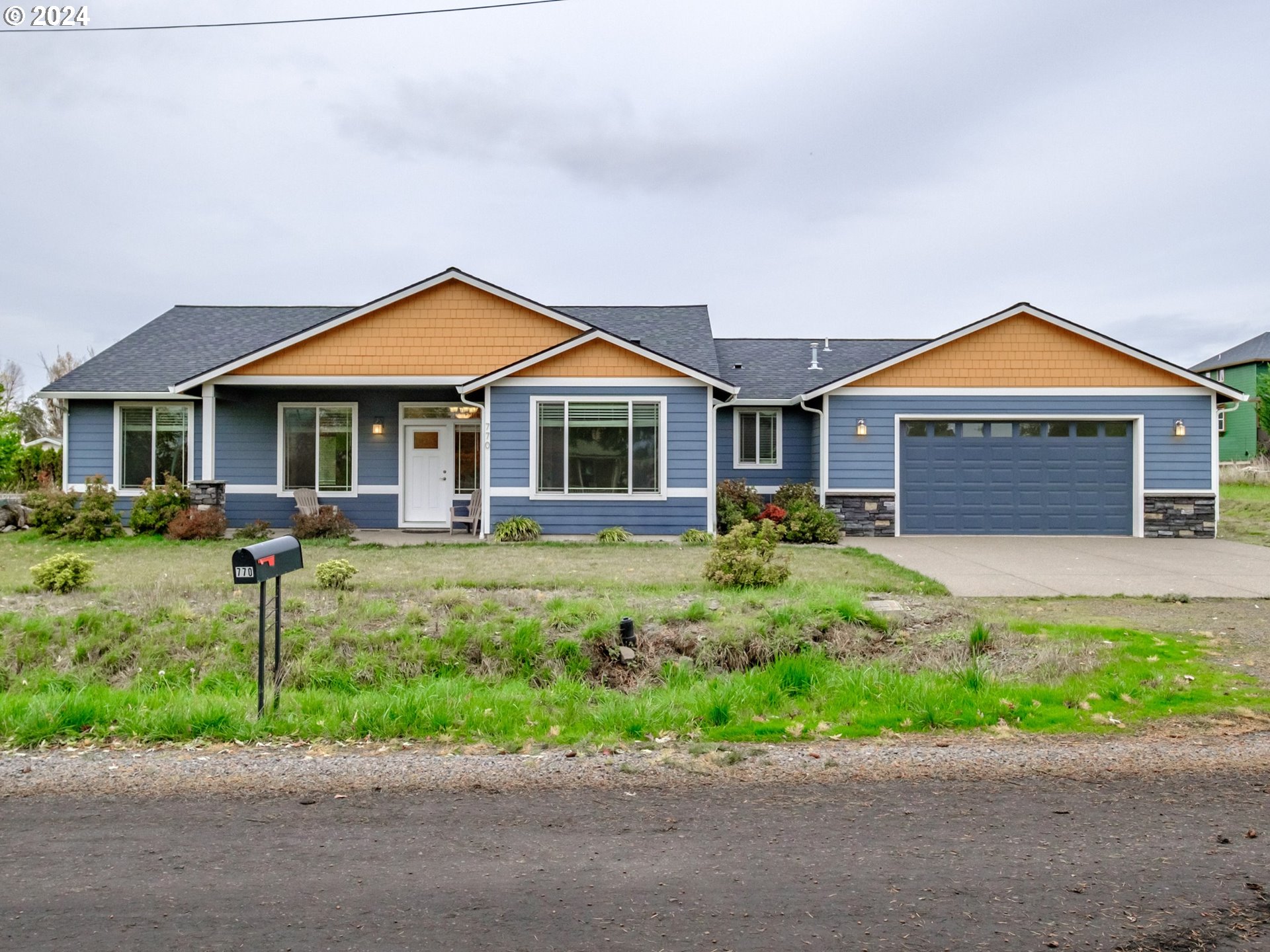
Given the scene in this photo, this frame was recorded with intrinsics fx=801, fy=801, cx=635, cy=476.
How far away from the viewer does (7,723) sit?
15.4ft

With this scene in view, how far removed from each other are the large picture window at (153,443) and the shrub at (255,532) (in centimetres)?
217

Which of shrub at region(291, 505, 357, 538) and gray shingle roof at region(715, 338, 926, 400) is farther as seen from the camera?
gray shingle roof at region(715, 338, 926, 400)

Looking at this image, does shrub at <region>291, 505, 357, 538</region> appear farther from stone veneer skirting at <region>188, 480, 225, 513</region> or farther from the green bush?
the green bush

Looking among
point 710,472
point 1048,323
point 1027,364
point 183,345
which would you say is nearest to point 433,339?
point 710,472

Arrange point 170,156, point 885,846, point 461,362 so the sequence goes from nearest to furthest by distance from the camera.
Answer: point 885,846
point 461,362
point 170,156

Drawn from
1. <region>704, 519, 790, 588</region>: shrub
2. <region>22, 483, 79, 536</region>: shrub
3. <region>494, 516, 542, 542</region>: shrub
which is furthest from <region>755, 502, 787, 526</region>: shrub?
<region>22, 483, 79, 536</region>: shrub

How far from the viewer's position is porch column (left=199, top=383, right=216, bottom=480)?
47.8 feet

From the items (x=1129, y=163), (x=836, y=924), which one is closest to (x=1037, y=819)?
(x=836, y=924)

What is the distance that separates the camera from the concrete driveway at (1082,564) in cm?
927

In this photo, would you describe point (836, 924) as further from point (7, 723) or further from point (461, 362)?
point (461, 362)

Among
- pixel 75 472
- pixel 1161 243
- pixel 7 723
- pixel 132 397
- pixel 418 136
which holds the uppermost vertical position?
pixel 418 136

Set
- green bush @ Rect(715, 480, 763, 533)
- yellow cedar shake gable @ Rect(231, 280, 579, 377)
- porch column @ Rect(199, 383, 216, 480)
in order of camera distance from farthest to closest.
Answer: green bush @ Rect(715, 480, 763, 533) → yellow cedar shake gable @ Rect(231, 280, 579, 377) → porch column @ Rect(199, 383, 216, 480)

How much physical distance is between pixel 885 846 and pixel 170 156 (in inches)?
841

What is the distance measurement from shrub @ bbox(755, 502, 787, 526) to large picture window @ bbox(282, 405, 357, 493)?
8.08 metres
